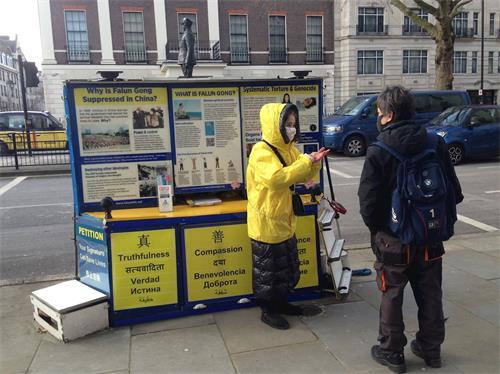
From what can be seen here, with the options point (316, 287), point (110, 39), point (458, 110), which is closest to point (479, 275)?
point (316, 287)

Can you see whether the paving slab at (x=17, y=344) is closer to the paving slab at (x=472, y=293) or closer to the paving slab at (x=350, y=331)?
the paving slab at (x=350, y=331)

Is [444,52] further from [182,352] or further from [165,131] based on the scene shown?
[182,352]

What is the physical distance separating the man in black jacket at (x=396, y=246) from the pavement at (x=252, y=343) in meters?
0.20

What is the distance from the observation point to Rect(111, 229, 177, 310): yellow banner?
394cm

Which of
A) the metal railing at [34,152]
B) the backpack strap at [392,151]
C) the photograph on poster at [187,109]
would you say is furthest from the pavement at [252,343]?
the metal railing at [34,152]

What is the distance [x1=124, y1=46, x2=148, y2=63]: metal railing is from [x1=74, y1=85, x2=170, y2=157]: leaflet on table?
101 ft

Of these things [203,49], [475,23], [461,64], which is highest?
[475,23]

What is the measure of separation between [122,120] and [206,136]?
2.50ft

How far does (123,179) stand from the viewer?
4.27 meters

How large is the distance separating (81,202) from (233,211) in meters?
1.34

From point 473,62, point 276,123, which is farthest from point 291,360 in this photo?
point 473,62

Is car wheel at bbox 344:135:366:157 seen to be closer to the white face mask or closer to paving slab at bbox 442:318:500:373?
paving slab at bbox 442:318:500:373

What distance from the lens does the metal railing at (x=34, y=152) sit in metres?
16.2

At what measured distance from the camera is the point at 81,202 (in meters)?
4.20
